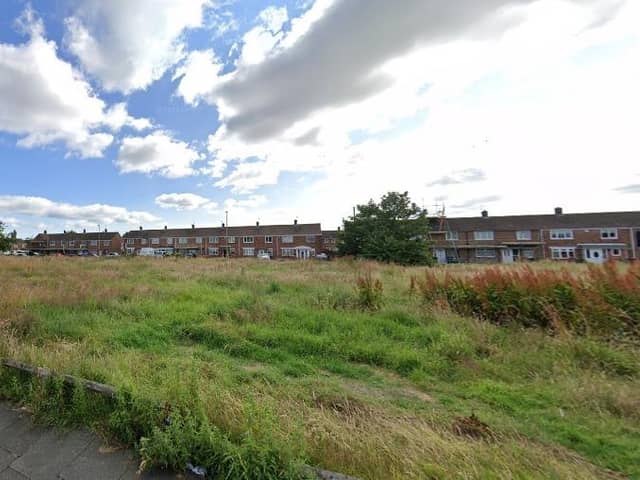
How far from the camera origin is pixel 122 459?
7.09 feet

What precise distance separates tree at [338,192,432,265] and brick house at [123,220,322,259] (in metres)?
21.0

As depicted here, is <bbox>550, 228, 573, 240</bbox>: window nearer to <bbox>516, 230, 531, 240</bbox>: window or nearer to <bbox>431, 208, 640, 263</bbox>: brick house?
<bbox>431, 208, 640, 263</bbox>: brick house

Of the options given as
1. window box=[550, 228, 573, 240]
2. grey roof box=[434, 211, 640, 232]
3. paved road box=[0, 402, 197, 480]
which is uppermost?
grey roof box=[434, 211, 640, 232]

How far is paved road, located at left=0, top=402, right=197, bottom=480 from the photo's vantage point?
80.6 inches

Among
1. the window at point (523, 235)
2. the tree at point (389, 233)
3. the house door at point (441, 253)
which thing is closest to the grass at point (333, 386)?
the tree at point (389, 233)

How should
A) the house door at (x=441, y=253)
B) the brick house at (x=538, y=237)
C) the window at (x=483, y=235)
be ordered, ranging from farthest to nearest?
1. the house door at (x=441, y=253)
2. the window at (x=483, y=235)
3. the brick house at (x=538, y=237)

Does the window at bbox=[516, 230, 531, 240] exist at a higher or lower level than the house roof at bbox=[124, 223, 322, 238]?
lower

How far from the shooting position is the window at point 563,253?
39031mm

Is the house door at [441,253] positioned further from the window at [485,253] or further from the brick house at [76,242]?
the brick house at [76,242]

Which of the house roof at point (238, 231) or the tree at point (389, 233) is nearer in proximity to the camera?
the tree at point (389, 233)

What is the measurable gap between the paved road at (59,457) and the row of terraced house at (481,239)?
37332 mm

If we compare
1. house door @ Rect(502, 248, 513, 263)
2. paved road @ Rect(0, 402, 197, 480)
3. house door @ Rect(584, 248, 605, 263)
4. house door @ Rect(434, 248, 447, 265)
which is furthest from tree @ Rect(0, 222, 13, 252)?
house door @ Rect(584, 248, 605, 263)

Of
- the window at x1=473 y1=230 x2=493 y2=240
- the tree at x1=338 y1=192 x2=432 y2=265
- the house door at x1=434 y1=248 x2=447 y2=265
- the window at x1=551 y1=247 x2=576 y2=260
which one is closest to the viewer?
the tree at x1=338 y1=192 x2=432 y2=265

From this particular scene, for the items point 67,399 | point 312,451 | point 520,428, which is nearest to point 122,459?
point 67,399
